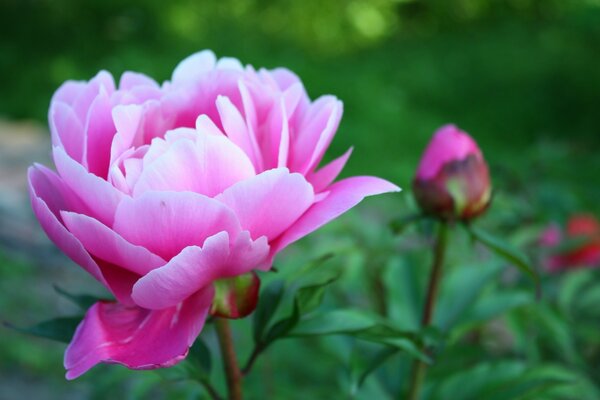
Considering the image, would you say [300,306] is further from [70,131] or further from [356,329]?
[70,131]

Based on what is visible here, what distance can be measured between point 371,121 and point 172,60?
3.79 feet

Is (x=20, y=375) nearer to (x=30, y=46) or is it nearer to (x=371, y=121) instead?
(x=371, y=121)

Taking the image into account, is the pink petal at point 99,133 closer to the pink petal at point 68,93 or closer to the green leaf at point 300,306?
the pink petal at point 68,93

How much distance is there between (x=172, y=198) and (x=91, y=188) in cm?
5

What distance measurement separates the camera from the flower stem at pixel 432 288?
0.68 m

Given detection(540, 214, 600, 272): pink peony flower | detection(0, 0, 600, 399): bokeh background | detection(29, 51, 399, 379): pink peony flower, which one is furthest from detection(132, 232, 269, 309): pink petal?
detection(0, 0, 600, 399): bokeh background

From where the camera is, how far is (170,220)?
46 cm

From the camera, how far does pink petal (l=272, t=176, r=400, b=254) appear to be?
0.47 m

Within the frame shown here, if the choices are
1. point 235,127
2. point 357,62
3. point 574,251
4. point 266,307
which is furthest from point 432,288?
point 357,62

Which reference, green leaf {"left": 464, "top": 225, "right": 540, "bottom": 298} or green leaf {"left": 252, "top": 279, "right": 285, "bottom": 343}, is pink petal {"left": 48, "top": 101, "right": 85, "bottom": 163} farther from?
green leaf {"left": 464, "top": 225, "right": 540, "bottom": 298}

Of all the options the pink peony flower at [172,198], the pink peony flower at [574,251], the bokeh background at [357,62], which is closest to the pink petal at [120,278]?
the pink peony flower at [172,198]

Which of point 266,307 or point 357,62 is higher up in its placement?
point 266,307

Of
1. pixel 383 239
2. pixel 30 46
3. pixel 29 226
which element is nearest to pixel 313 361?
pixel 383 239

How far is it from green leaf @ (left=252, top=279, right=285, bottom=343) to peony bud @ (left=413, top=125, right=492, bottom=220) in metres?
0.15
